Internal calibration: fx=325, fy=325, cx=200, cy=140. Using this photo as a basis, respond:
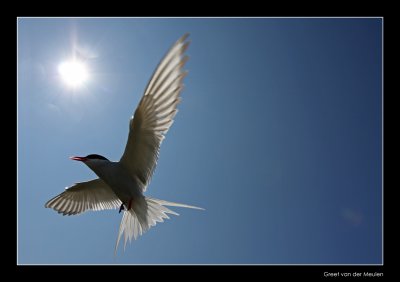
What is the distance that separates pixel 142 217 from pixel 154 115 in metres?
1.83

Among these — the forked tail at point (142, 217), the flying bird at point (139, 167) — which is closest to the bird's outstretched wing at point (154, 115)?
the flying bird at point (139, 167)

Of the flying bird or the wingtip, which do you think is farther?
the flying bird

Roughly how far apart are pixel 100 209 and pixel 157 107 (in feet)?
9.84

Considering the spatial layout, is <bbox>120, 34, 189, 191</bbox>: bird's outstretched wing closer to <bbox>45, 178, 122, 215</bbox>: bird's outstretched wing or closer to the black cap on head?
the black cap on head

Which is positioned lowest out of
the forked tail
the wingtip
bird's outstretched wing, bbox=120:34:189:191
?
the forked tail

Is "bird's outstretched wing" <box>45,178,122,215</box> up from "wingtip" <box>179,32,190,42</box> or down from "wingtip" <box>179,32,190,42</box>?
down

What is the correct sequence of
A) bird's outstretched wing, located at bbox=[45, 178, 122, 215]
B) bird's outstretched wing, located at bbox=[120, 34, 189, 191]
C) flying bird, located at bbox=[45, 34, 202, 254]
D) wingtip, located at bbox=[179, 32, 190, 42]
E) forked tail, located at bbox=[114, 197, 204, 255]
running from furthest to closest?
1. bird's outstretched wing, located at bbox=[45, 178, 122, 215]
2. forked tail, located at bbox=[114, 197, 204, 255]
3. flying bird, located at bbox=[45, 34, 202, 254]
4. bird's outstretched wing, located at bbox=[120, 34, 189, 191]
5. wingtip, located at bbox=[179, 32, 190, 42]

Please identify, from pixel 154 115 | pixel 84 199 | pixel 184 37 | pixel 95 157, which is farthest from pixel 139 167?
pixel 184 37

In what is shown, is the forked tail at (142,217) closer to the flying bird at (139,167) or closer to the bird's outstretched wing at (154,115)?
the flying bird at (139,167)

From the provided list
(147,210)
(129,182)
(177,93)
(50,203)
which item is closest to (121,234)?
(147,210)

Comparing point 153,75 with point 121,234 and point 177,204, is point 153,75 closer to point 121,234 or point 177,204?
point 177,204

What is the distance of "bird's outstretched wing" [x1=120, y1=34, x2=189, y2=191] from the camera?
10.2 feet

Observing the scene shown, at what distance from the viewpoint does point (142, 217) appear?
193 inches

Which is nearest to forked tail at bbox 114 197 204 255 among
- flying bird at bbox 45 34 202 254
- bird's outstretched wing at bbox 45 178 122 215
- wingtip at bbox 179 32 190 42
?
flying bird at bbox 45 34 202 254
